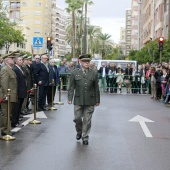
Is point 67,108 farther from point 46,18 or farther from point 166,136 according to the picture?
point 46,18

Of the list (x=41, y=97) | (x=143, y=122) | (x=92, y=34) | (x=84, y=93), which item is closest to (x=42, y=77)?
(x=41, y=97)

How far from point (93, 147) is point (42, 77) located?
779 centimetres

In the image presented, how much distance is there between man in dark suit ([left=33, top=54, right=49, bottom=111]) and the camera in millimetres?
17719

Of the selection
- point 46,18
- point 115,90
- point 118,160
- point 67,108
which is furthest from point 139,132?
point 46,18

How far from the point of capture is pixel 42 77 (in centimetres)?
1794

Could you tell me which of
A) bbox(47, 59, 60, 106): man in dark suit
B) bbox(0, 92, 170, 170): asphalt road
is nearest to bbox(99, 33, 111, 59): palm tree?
bbox(47, 59, 60, 106): man in dark suit

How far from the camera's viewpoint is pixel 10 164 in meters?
8.53

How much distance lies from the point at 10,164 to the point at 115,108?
11.9 meters

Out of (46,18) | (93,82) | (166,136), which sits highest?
(46,18)

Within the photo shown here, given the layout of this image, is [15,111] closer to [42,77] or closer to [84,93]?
[84,93]

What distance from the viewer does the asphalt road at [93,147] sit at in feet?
28.4

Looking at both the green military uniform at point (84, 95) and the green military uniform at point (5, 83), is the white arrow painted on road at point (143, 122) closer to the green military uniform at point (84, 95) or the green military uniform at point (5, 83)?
the green military uniform at point (84, 95)

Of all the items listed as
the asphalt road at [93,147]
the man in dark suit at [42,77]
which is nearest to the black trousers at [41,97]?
the man in dark suit at [42,77]

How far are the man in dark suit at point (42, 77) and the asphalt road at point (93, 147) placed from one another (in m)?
1.98
